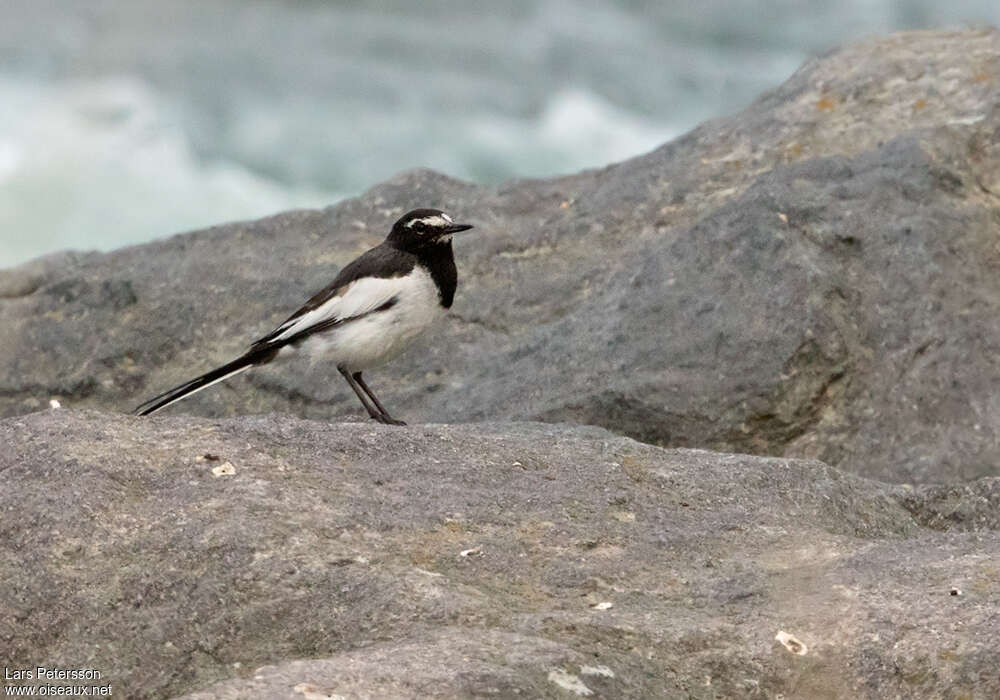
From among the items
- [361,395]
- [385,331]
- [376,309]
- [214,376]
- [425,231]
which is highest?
[425,231]

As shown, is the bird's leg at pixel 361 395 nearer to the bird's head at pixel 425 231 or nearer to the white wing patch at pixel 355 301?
the white wing patch at pixel 355 301

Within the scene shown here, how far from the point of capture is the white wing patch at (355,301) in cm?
902

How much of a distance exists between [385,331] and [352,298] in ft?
0.91

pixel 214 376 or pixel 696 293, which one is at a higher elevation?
pixel 696 293

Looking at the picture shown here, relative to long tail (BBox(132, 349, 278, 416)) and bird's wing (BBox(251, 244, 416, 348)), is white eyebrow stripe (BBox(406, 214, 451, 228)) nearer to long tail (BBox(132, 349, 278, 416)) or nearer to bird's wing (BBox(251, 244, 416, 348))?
bird's wing (BBox(251, 244, 416, 348))

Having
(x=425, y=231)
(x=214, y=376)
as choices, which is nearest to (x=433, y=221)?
(x=425, y=231)

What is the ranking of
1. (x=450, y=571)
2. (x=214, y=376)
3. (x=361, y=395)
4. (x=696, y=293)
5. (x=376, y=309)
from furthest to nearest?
(x=696, y=293) → (x=361, y=395) → (x=376, y=309) → (x=214, y=376) → (x=450, y=571)

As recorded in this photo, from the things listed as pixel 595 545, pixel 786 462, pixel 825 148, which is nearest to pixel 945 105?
pixel 825 148

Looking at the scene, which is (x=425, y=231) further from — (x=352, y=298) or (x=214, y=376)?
(x=214, y=376)

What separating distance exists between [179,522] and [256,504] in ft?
0.91

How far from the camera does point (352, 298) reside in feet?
29.7

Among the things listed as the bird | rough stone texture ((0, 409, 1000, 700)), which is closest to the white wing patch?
the bird

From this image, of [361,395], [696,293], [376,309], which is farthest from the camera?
[696,293]

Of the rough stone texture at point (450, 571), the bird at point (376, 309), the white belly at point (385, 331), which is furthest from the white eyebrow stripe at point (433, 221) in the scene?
the rough stone texture at point (450, 571)
